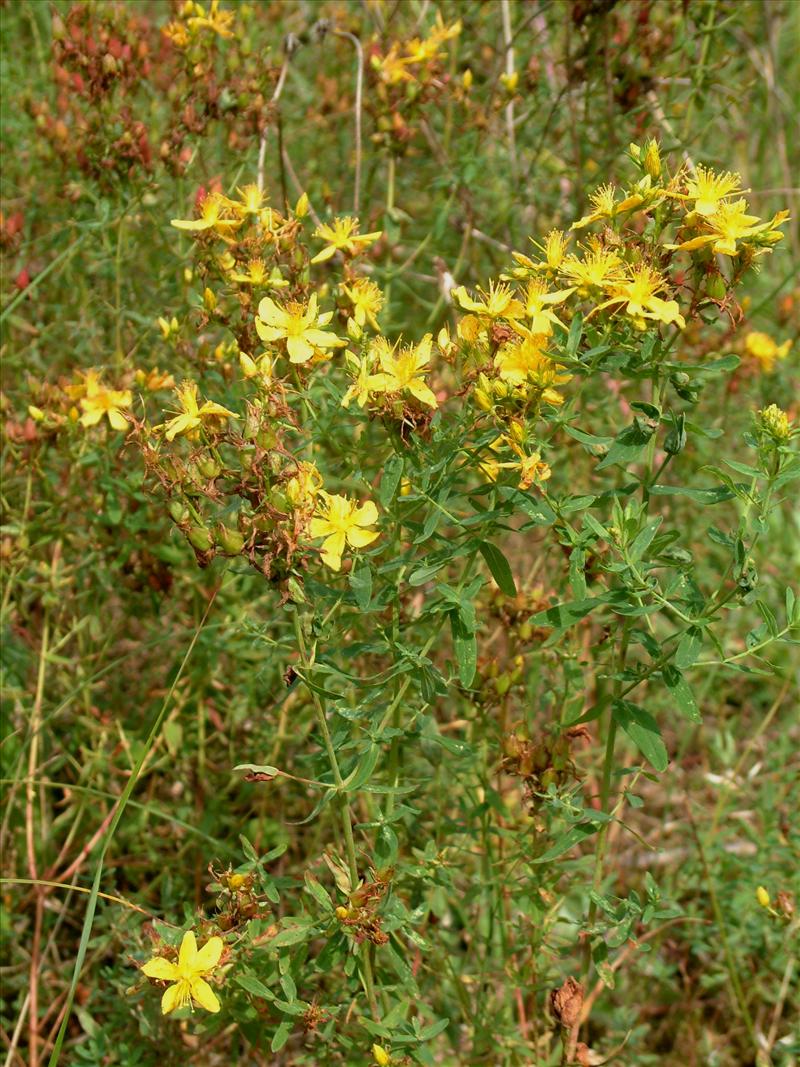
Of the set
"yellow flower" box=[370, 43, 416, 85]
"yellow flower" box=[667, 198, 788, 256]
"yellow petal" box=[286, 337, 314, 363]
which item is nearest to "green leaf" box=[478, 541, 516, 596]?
"yellow petal" box=[286, 337, 314, 363]

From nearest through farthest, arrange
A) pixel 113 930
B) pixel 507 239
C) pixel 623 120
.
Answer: pixel 113 930 < pixel 623 120 < pixel 507 239

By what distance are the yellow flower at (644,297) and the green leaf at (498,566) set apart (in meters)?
→ 0.35

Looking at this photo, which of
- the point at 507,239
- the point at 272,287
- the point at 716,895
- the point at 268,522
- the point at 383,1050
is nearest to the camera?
the point at 268,522

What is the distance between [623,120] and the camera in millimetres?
2928

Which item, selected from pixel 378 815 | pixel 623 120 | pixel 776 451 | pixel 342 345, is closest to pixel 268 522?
pixel 342 345

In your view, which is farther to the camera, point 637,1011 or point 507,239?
point 507,239

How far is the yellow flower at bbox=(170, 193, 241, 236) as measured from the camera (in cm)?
188

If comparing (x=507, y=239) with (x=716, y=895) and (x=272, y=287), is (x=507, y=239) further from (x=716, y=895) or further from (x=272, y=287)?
(x=716, y=895)

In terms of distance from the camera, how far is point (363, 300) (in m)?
1.80

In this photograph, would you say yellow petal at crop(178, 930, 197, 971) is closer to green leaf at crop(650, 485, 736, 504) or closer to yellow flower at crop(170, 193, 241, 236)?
green leaf at crop(650, 485, 736, 504)

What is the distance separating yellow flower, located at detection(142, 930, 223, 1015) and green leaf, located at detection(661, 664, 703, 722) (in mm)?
672

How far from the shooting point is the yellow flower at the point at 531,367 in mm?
1526

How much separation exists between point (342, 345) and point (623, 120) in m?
1.64

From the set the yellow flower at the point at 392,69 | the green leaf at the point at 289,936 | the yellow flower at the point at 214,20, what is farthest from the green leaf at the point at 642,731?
the yellow flower at the point at 214,20
